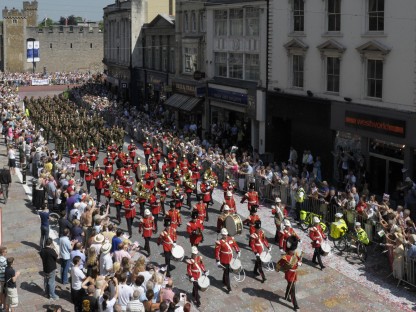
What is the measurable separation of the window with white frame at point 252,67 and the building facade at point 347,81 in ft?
5.79

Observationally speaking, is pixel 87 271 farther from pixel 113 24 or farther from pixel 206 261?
pixel 113 24

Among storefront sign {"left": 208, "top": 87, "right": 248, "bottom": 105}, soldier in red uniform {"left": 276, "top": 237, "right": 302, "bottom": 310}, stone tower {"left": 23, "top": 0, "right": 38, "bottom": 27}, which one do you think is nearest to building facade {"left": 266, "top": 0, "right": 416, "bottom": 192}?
storefront sign {"left": 208, "top": 87, "right": 248, "bottom": 105}

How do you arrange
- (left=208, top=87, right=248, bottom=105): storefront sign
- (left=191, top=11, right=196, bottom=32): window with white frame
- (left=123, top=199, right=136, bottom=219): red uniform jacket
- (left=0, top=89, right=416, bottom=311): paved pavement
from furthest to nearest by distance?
(left=191, top=11, right=196, bottom=32): window with white frame < (left=208, top=87, right=248, bottom=105): storefront sign < (left=123, top=199, right=136, bottom=219): red uniform jacket < (left=0, top=89, right=416, bottom=311): paved pavement

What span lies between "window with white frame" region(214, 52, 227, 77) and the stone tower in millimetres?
75443

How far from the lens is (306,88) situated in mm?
29203

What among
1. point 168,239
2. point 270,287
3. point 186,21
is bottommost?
point 270,287

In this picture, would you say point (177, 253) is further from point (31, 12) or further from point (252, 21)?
point (31, 12)

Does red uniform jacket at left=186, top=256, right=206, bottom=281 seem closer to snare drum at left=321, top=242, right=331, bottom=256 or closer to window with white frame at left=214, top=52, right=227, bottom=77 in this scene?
snare drum at left=321, top=242, right=331, bottom=256

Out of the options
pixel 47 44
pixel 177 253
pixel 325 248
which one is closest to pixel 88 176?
pixel 177 253

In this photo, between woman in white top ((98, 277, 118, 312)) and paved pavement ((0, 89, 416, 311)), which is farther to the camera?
paved pavement ((0, 89, 416, 311))

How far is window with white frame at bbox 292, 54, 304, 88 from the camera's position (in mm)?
29703

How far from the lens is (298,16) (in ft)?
96.6

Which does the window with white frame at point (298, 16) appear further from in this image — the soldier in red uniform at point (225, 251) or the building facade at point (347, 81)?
the soldier in red uniform at point (225, 251)

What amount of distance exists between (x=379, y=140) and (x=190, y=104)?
1802 centimetres
